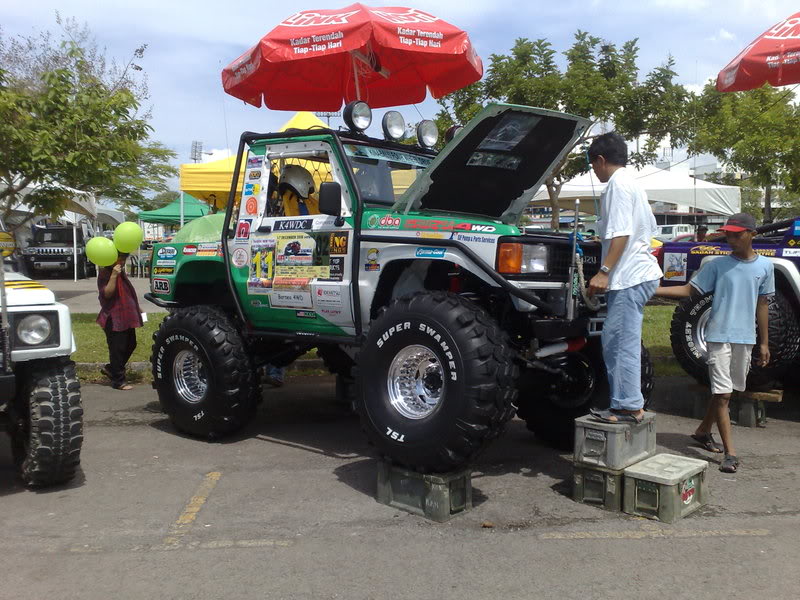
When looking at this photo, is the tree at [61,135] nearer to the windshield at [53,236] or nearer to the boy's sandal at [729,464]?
the boy's sandal at [729,464]

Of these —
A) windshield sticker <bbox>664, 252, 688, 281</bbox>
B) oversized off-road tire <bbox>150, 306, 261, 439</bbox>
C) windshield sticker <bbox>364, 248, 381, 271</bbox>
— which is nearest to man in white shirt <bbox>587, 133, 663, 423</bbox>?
windshield sticker <bbox>364, 248, 381, 271</bbox>

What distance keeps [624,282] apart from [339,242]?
6.49 feet

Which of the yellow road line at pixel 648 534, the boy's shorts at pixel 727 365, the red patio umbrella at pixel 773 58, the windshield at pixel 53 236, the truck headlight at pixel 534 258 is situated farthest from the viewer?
the windshield at pixel 53 236

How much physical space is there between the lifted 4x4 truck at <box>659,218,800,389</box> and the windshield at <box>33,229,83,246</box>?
24511 millimetres

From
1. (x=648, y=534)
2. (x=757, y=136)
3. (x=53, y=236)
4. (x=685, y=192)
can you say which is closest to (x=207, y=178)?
(x=648, y=534)

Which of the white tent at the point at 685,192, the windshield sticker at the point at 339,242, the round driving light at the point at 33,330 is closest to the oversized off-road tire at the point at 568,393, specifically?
the windshield sticker at the point at 339,242

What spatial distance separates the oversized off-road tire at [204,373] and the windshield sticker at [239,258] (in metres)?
0.48

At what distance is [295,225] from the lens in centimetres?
566

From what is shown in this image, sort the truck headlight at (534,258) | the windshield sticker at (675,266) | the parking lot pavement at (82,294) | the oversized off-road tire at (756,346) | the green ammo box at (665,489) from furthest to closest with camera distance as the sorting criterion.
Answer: the parking lot pavement at (82,294) < the windshield sticker at (675,266) < the oversized off-road tire at (756,346) < the truck headlight at (534,258) < the green ammo box at (665,489)

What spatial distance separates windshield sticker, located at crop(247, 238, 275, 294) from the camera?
5.81 meters

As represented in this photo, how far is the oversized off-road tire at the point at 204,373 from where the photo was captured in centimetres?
596

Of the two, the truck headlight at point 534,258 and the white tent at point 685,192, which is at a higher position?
the white tent at point 685,192

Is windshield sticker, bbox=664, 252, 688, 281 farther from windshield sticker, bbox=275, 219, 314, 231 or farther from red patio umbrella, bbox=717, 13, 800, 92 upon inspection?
windshield sticker, bbox=275, 219, 314, 231

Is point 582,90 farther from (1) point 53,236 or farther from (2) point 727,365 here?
(1) point 53,236
